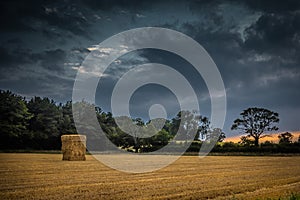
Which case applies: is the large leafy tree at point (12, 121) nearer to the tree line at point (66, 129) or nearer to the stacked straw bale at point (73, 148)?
the tree line at point (66, 129)

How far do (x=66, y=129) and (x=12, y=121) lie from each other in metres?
11.2

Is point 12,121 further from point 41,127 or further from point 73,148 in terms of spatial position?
point 73,148

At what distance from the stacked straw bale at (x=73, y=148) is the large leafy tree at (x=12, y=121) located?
115 feet

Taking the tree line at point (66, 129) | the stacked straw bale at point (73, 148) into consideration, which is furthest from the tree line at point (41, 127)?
the stacked straw bale at point (73, 148)

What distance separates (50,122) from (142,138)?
881 inches

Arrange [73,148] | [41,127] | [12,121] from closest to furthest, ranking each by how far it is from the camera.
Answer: [73,148], [12,121], [41,127]

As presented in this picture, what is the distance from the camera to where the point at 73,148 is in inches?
1139

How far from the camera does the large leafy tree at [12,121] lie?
197 ft

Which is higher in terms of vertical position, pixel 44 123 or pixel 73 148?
pixel 44 123

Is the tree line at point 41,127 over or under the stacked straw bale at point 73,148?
over

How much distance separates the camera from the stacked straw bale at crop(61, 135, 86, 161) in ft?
94.5

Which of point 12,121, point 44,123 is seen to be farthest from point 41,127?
point 12,121

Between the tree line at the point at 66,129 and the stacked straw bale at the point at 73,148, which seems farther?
the tree line at the point at 66,129

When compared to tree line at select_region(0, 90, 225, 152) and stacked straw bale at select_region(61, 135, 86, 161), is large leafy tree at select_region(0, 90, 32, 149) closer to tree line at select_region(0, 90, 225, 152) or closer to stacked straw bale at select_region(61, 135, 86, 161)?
tree line at select_region(0, 90, 225, 152)
